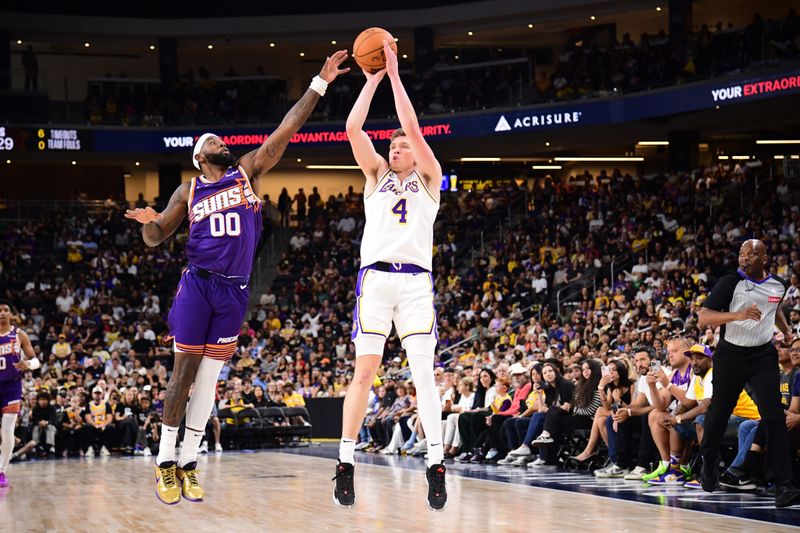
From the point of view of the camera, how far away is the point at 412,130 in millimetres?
6785

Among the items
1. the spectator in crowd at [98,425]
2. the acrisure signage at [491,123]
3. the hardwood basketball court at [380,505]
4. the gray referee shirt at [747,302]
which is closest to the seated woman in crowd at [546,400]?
the hardwood basketball court at [380,505]

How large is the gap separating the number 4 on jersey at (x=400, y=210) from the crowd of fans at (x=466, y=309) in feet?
17.2

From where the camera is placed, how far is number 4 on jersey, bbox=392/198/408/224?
22.5ft

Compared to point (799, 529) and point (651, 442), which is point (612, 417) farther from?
point (799, 529)

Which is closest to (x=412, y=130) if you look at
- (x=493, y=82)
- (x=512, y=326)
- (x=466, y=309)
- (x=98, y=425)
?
(x=98, y=425)

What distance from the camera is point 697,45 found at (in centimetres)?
2725

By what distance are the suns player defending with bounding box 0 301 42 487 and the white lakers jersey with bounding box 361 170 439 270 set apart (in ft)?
21.4

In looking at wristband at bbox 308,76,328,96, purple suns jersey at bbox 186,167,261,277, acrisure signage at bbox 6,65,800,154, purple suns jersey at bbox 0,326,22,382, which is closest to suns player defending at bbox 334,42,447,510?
wristband at bbox 308,76,328,96

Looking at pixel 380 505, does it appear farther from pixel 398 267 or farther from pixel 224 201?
pixel 224 201

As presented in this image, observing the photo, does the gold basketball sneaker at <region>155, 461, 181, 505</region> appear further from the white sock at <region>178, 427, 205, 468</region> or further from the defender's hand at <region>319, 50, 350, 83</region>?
the defender's hand at <region>319, 50, 350, 83</region>

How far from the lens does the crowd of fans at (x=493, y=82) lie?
2603cm

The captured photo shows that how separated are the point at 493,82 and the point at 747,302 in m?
22.9

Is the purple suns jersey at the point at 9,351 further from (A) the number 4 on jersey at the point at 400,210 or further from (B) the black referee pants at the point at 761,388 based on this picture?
(B) the black referee pants at the point at 761,388

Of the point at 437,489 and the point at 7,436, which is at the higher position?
the point at 437,489
